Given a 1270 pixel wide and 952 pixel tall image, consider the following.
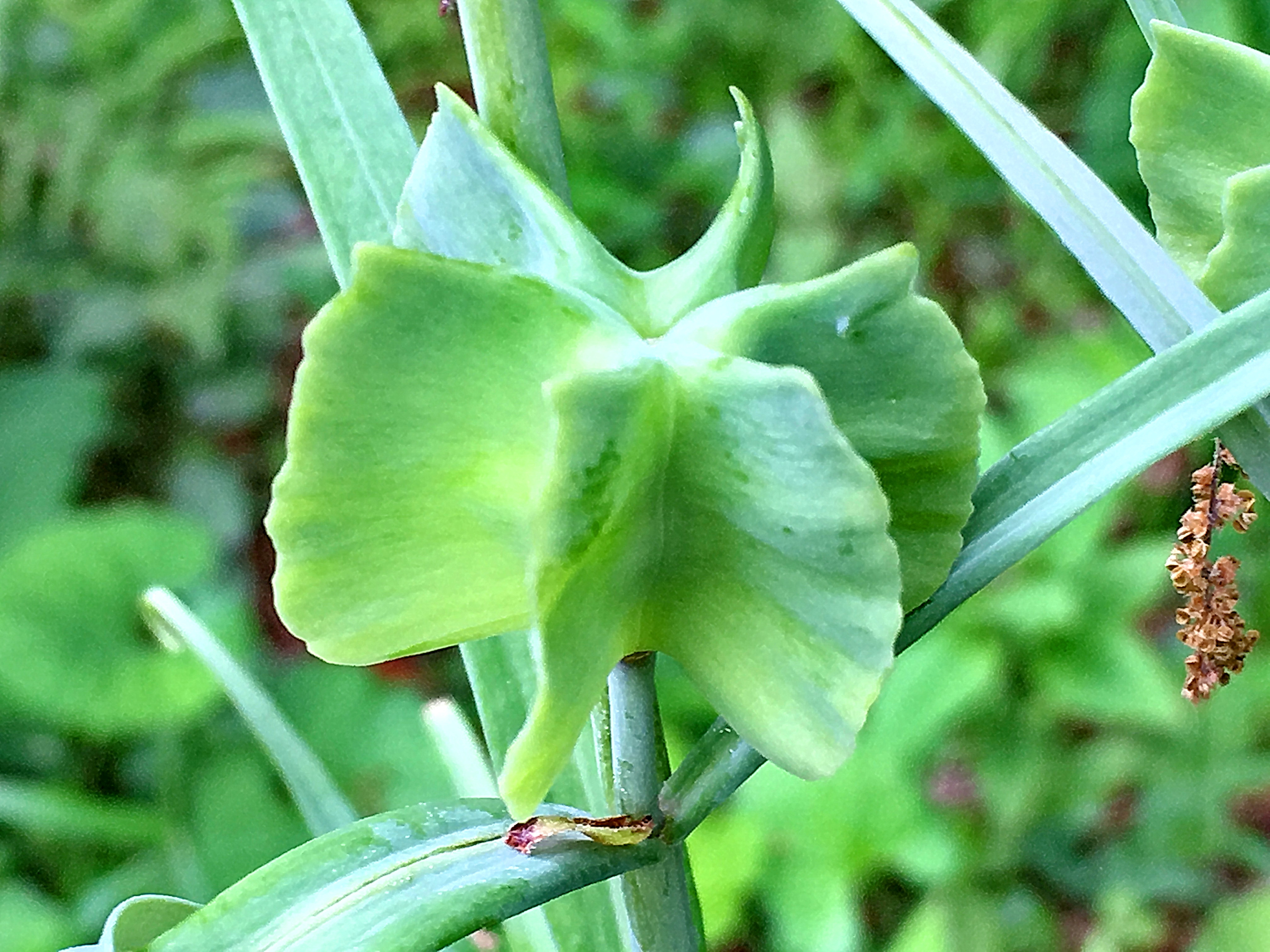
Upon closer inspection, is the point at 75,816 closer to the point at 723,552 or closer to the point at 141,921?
the point at 141,921

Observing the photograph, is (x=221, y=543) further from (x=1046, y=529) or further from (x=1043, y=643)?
(x=1046, y=529)

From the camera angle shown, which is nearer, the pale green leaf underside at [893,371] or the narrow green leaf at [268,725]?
the pale green leaf underside at [893,371]

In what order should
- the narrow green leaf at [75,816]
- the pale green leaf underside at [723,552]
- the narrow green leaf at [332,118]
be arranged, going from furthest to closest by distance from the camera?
the narrow green leaf at [75,816], the narrow green leaf at [332,118], the pale green leaf underside at [723,552]

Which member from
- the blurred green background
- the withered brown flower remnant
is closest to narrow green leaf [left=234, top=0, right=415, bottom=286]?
the withered brown flower remnant

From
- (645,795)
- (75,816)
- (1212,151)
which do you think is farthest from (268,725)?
(75,816)

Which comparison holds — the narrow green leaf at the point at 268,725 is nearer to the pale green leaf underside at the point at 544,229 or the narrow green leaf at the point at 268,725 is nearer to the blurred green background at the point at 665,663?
the pale green leaf underside at the point at 544,229

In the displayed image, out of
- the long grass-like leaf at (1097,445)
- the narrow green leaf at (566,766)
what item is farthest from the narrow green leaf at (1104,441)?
the narrow green leaf at (566,766)

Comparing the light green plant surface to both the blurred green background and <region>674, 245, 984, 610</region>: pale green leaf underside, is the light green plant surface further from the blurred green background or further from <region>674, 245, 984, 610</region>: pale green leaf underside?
the blurred green background
